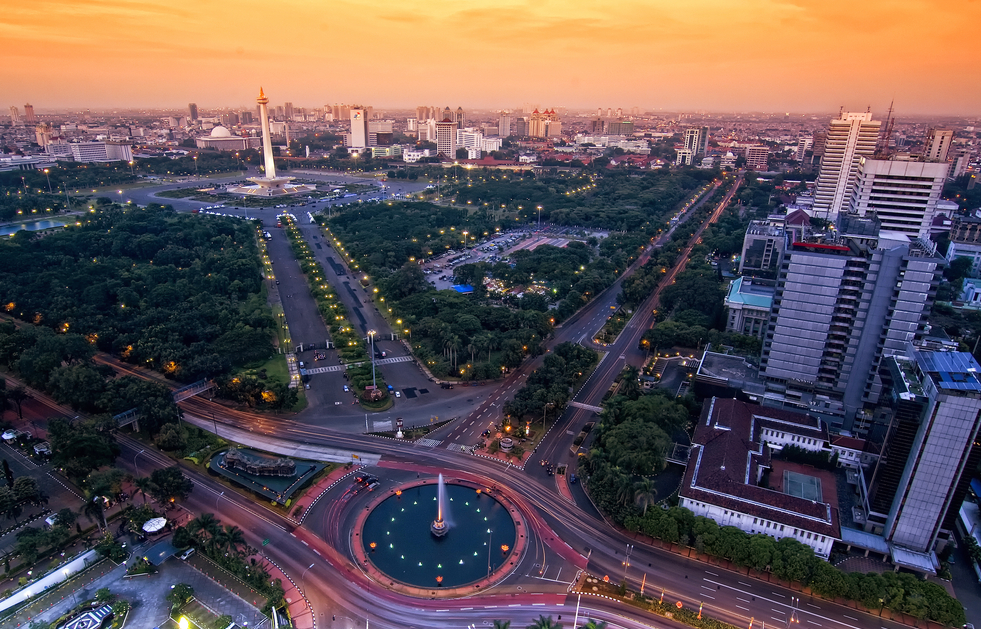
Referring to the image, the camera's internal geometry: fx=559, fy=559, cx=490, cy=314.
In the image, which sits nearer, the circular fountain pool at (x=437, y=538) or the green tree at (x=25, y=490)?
the circular fountain pool at (x=437, y=538)

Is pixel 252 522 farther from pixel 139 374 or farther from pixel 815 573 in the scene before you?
pixel 815 573

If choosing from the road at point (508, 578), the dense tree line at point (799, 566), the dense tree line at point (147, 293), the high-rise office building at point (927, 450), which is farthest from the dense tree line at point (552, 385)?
the dense tree line at point (147, 293)

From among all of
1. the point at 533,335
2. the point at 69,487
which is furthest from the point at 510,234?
the point at 69,487

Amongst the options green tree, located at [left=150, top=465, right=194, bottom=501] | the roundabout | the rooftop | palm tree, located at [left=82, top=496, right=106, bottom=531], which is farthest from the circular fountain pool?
the rooftop

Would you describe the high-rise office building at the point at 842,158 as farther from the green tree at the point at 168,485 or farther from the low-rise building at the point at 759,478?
the green tree at the point at 168,485

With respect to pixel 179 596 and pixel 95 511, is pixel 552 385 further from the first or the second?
pixel 95 511

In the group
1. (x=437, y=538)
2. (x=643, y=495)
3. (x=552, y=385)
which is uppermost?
(x=552, y=385)

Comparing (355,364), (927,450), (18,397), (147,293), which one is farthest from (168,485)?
(927,450)
